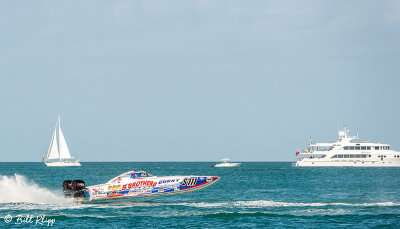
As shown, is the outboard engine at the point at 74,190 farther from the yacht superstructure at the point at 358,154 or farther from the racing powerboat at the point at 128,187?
the yacht superstructure at the point at 358,154

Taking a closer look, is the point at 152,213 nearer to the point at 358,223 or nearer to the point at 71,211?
the point at 71,211

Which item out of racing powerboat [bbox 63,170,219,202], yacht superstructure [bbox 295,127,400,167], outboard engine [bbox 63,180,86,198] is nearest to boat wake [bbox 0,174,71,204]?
outboard engine [bbox 63,180,86,198]

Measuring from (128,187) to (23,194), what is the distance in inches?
360

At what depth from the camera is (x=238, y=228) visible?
29.9m

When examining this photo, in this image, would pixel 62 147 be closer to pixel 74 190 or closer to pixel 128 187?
pixel 74 190

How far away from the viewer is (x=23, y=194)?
4359 cm

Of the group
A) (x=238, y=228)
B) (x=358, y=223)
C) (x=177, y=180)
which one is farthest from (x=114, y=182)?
(x=358, y=223)

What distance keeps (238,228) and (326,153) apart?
109 metres

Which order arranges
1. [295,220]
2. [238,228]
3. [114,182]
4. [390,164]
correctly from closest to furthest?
[238,228]
[295,220]
[114,182]
[390,164]

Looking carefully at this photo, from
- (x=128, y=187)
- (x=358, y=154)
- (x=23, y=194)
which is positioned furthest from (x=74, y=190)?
(x=358, y=154)

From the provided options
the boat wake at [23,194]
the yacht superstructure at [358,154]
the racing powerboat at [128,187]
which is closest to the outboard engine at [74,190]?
the racing powerboat at [128,187]

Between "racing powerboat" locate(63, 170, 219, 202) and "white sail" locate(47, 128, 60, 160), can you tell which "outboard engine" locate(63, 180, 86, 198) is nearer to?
"racing powerboat" locate(63, 170, 219, 202)

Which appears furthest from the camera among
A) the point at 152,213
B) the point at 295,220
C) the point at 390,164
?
the point at 390,164

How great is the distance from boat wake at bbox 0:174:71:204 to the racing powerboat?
1827mm
